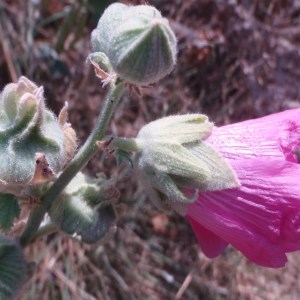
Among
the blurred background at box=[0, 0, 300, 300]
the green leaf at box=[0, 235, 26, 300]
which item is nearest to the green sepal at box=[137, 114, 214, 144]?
the green leaf at box=[0, 235, 26, 300]

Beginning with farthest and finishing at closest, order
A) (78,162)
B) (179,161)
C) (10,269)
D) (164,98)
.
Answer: (164,98) < (10,269) < (78,162) < (179,161)

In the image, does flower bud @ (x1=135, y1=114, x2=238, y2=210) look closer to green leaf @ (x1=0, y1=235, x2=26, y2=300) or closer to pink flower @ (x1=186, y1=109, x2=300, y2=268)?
pink flower @ (x1=186, y1=109, x2=300, y2=268)

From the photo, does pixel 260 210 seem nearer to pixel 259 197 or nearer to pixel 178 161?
pixel 259 197

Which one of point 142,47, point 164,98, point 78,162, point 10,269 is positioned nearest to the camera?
point 142,47

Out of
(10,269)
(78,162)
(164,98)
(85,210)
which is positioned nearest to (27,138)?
(78,162)

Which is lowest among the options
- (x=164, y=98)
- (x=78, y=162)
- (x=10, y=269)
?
(x=164, y=98)

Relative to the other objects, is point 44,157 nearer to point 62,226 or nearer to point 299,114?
point 62,226

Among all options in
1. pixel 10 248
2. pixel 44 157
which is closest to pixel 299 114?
pixel 44 157
